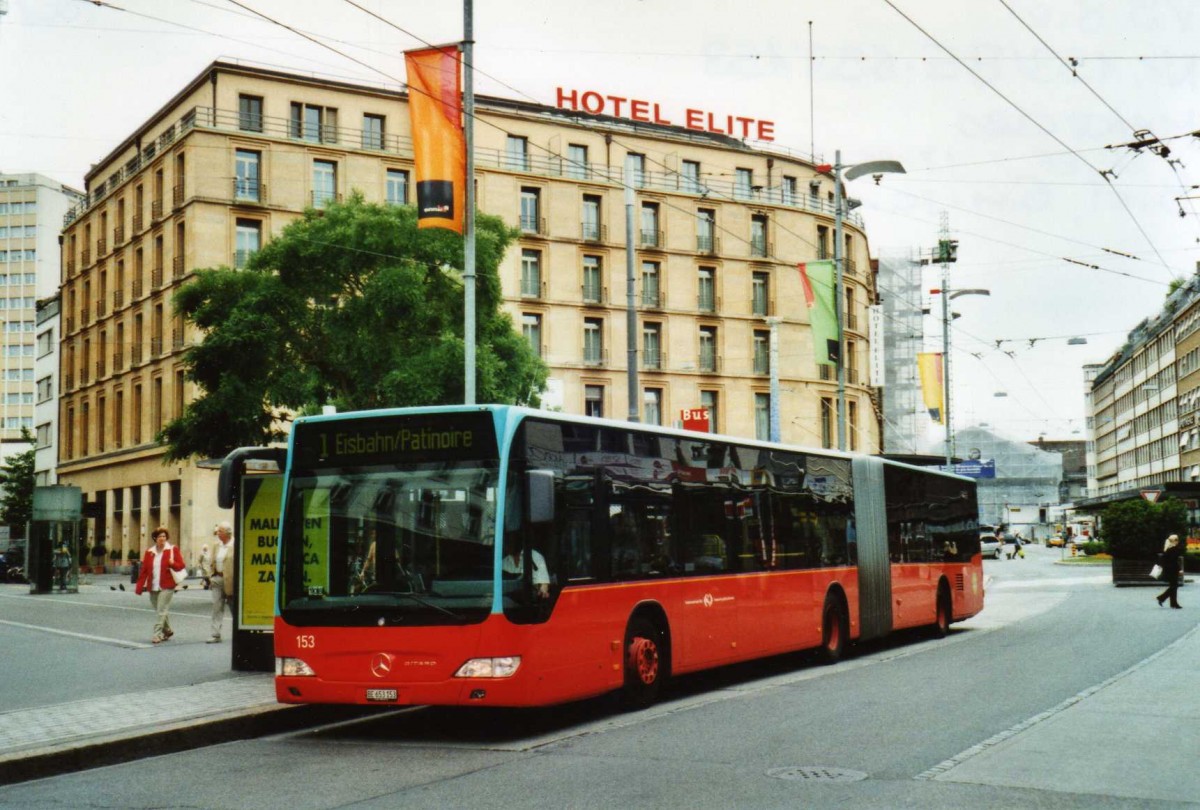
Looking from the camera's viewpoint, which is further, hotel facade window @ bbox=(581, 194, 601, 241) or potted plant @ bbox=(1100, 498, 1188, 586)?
hotel facade window @ bbox=(581, 194, 601, 241)

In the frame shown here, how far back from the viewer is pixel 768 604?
15.5m

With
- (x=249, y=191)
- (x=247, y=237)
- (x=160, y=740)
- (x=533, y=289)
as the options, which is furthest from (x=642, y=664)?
(x=533, y=289)

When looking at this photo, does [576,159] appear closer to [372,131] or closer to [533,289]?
[533,289]

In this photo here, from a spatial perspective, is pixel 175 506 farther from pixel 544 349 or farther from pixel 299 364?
pixel 299 364

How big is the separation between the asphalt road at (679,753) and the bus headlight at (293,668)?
0.54 m

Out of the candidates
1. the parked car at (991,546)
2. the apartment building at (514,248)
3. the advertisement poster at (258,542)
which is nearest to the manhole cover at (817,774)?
the advertisement poster at (258,542)

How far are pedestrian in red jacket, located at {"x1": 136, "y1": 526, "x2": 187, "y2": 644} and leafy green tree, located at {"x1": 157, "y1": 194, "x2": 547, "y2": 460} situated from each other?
41.6 ft

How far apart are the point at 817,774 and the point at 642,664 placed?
403 cm

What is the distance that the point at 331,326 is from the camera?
35.0 metres

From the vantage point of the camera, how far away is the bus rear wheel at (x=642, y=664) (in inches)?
490

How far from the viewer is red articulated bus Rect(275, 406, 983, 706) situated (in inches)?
420

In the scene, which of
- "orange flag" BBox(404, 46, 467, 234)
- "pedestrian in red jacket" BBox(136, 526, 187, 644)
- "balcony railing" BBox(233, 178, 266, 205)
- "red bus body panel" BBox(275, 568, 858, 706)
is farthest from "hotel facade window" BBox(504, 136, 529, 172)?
"red bus body panel" BBox(275, 568, 858, 706)

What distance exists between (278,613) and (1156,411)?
104 m

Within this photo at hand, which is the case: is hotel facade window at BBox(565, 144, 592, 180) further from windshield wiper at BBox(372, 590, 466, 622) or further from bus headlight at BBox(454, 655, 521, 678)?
bus headlight at BBox(454, 655, 521, 678)
